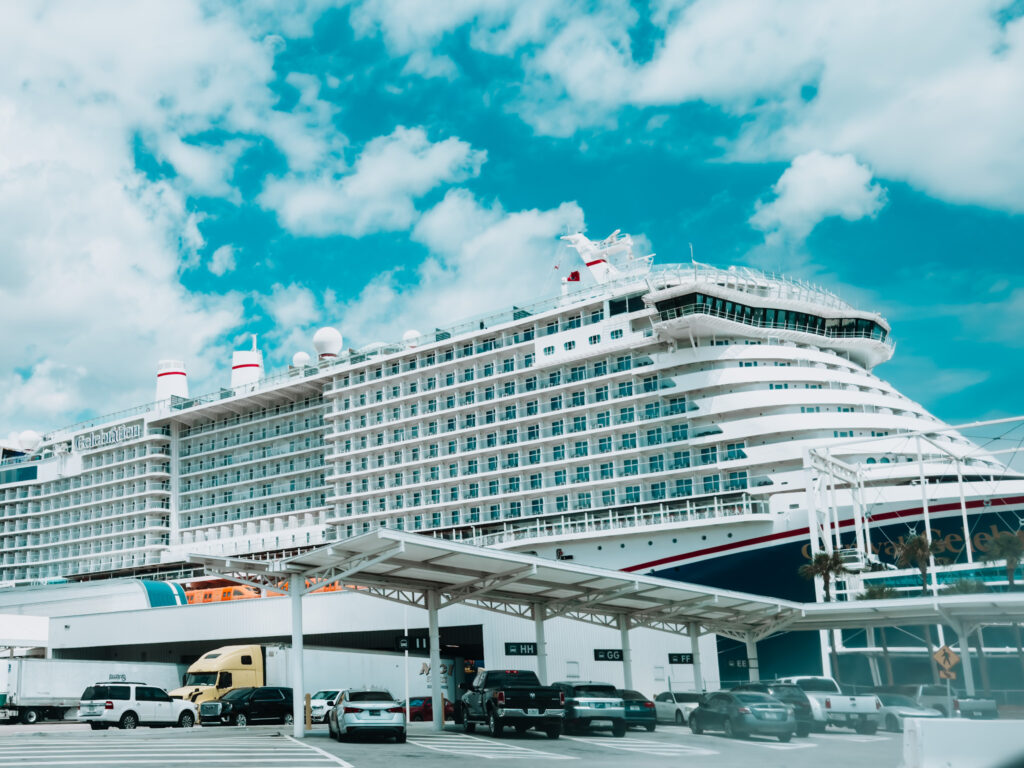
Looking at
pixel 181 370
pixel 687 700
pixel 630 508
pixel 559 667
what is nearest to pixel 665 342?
pixel 630 508

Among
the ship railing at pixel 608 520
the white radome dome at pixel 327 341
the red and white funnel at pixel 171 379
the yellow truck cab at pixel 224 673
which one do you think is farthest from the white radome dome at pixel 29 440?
the yellow truck cab at pixel 224 673

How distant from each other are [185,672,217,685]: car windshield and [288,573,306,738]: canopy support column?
14.3 m

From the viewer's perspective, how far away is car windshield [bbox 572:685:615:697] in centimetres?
2375

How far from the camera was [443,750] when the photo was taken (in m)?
18.4

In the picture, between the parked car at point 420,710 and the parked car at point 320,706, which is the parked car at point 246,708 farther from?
the parked car at point 420,710

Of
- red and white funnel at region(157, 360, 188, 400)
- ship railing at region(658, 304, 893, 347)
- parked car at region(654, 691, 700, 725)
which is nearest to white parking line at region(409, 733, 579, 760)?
parked car at region(654, 691, 700, 725)

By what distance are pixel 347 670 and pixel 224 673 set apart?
5.00m

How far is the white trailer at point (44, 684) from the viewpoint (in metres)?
34.3

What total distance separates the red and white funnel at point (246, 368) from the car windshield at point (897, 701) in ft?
224

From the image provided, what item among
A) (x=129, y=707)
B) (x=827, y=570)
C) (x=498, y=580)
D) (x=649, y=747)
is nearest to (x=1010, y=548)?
(x=827, y=570)

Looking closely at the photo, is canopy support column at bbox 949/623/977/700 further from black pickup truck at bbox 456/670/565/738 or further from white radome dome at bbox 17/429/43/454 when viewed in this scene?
white radome dome at bbox 17/429/43/454

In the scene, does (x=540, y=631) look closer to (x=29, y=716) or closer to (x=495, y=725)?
(x=495, y=725)

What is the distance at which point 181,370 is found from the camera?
89.1 m

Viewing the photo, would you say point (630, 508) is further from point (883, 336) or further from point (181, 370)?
point (181, 370)
